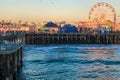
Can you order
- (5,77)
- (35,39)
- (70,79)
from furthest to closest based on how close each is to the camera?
(35,39)
(70,79)
(5,77)

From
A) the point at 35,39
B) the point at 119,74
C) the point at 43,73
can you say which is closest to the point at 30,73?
the point at 43,73

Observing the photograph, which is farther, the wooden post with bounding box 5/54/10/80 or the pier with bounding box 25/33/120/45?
the pier with bounding box 25/33/120/45

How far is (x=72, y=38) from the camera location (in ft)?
430

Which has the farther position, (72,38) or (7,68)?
(72,38)

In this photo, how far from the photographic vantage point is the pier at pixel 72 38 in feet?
422

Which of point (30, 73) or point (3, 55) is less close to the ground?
point (3, 55)

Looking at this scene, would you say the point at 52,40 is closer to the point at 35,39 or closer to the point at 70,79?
the point at 35,39

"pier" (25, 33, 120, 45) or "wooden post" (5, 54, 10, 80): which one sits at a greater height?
"wooden post" (5, 54, 10, 80)

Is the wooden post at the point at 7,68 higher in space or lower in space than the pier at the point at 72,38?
higher

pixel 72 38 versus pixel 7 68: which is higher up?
pixel 7 68

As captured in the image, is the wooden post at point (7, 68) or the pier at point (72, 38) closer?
the wooden post at point (7, 68)

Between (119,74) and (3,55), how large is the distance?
16061 mm

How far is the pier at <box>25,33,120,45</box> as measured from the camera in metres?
128

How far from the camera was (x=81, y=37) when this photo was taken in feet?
428
